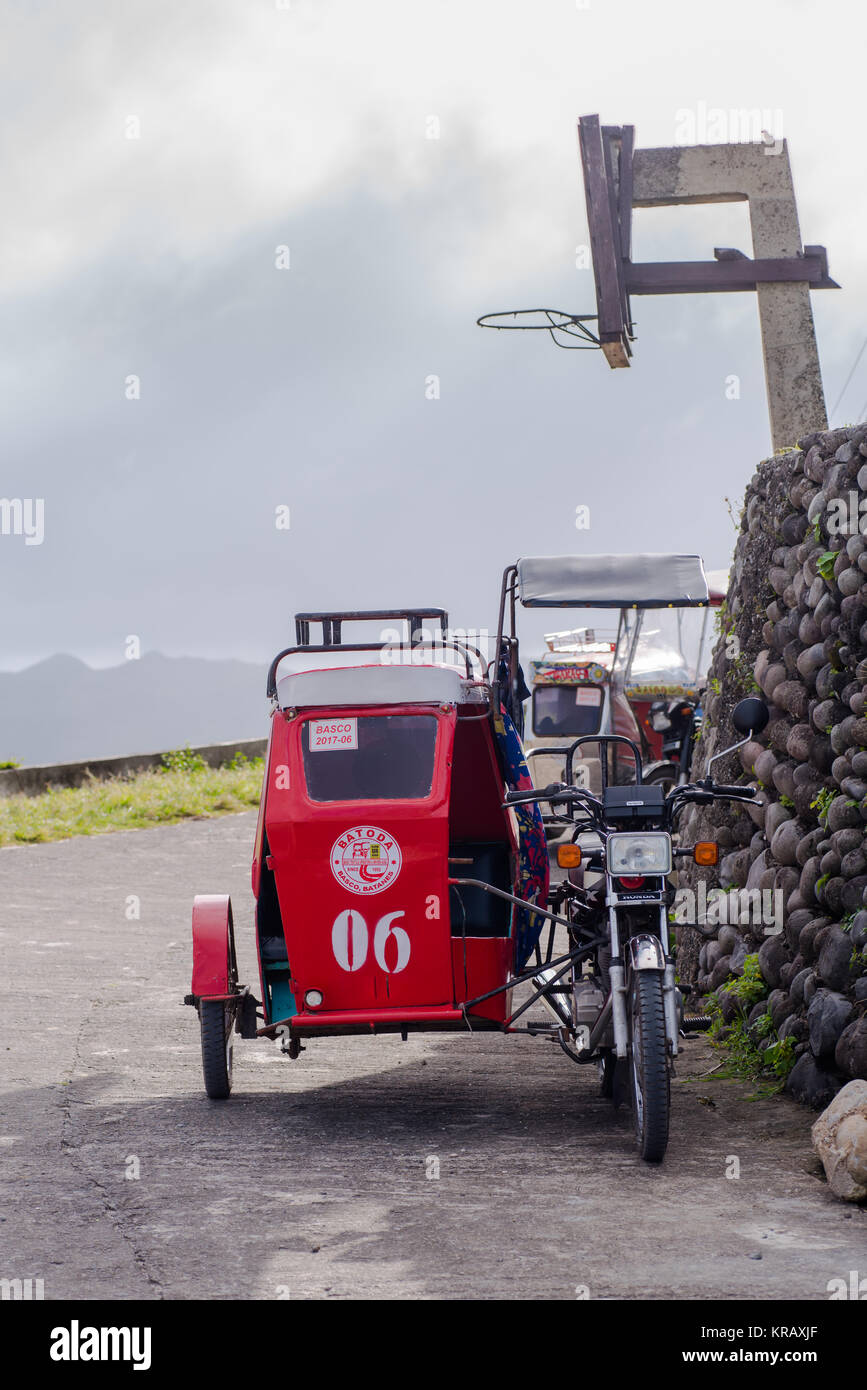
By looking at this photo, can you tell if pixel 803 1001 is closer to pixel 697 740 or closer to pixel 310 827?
pixel 310 827

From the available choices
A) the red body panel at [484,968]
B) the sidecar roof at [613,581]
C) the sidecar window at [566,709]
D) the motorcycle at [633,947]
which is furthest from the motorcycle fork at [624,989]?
the sidecar window at [566,709]

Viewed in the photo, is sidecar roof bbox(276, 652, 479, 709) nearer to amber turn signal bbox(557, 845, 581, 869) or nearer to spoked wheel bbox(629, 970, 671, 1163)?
amber turn signal bbox(557, 845, 581, 869)

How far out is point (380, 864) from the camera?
21.3 ft

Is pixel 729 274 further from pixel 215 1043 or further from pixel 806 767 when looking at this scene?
pixel 215 1043

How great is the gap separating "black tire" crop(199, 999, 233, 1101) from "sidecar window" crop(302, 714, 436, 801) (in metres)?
1.13

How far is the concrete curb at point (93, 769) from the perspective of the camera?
77.8ft

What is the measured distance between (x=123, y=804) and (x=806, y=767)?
51.2 feet

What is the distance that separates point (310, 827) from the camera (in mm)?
6473

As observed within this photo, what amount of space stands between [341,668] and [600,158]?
7.25m

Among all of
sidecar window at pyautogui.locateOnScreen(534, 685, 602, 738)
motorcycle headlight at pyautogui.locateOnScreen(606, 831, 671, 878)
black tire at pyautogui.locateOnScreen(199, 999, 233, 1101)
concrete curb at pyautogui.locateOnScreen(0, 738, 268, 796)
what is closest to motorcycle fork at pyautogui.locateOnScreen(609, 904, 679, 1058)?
motorcycle headlight at pyautogui.locateOnScreen(606, 831, 671, 878)

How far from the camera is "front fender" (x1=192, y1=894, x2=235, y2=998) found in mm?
6840
